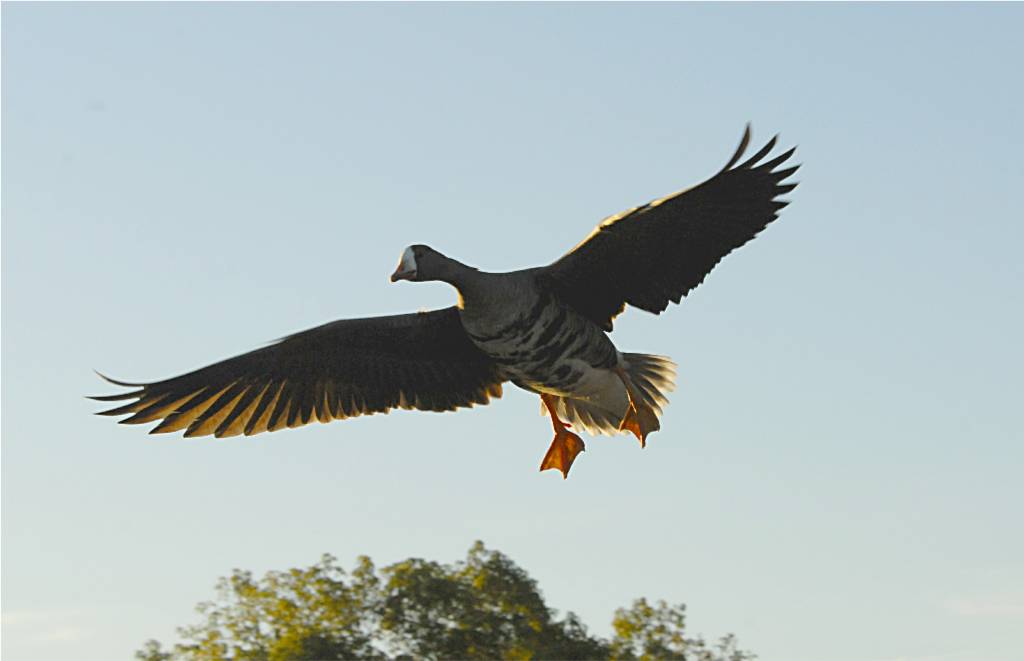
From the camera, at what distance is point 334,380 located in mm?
12719

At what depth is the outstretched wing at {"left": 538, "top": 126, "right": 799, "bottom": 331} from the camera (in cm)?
1077

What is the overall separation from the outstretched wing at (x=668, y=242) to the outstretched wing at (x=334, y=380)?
4.36 ft

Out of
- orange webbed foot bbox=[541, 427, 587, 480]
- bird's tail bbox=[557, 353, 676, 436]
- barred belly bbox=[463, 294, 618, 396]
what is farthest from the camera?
bird's tail bbox=[557, 353, 676, 436]

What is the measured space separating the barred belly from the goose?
11 millimetres

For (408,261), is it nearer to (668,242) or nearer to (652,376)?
(668,242)

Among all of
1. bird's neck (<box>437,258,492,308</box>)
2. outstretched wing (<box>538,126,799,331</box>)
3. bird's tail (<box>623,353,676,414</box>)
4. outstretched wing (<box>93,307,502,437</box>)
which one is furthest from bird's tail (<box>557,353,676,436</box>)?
bird's neck (<box>437,258,492,308</box>)

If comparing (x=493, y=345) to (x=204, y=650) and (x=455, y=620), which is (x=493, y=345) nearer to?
(x=455, y=620)

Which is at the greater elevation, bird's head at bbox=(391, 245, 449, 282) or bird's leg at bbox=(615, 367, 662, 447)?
bird's head at bbox=(391, 245, 449, 282)

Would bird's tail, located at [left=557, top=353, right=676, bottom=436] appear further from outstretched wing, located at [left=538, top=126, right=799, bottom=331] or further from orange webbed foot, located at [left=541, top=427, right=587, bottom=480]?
outstretched wing, located at [left=538, top=126, right=799, bottom=331]

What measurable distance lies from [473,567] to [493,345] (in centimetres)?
1611

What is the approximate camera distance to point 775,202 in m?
11.0

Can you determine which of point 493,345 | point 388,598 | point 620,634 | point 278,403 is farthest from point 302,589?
point 493,345

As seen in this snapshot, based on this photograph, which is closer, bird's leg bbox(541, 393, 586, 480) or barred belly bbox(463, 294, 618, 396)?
barred belly bbox(463, 294, 618, 396)

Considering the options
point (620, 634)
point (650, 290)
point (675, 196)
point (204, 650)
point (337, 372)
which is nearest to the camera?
point (675, 196)
